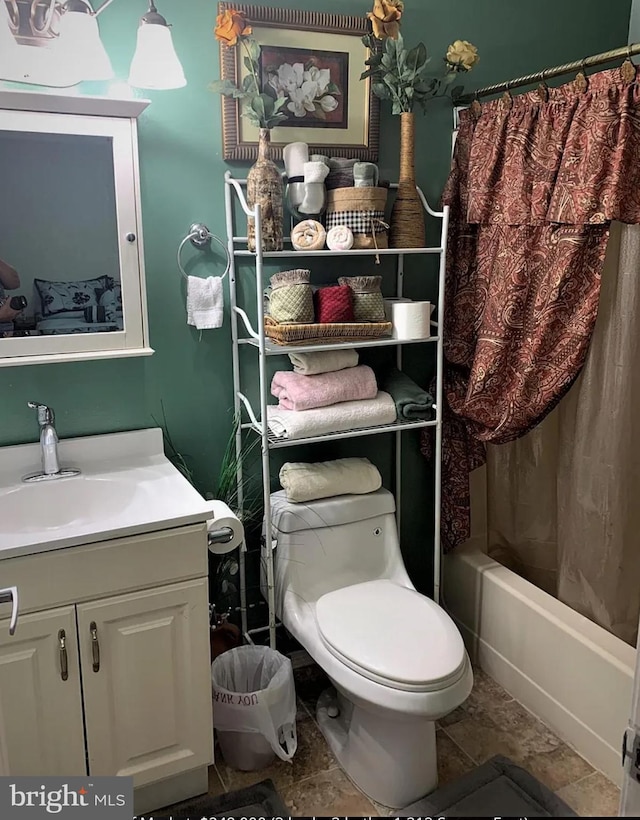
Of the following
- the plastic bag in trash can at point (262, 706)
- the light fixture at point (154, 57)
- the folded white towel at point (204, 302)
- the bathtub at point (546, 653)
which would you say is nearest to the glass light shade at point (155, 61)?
the light fixture at point (154, 57)

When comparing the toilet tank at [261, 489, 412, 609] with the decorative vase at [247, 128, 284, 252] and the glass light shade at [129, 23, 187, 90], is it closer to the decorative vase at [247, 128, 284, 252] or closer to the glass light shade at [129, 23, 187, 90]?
the decorative vase at [247, 128, 284, 252]

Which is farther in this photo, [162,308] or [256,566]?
[256,566]

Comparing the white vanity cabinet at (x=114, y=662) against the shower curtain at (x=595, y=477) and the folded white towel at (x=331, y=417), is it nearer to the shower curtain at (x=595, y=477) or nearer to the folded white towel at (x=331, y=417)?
the folded white towel at (x=331, y=417)

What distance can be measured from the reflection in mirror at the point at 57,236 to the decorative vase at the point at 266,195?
368mm

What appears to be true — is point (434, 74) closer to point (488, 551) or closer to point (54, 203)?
point (54, 203)

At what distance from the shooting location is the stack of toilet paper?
2.15 meters

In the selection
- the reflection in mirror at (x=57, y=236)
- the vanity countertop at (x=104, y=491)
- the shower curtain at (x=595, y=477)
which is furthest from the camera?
Answer: the shower curtain at (x=595, y=477)

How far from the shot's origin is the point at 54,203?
6.24ft

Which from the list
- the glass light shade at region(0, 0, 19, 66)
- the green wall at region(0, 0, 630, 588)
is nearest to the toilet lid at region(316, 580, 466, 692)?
the green wall at region(0, 0, 630, 588)

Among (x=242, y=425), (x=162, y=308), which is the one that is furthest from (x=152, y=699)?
(x=162, y=308)

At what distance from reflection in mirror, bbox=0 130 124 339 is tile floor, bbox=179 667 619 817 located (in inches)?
51.4

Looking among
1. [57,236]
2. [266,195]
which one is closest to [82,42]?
[57,236]

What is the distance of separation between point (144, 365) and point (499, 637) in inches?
56.2

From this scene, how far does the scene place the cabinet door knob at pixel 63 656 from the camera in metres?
1.69
